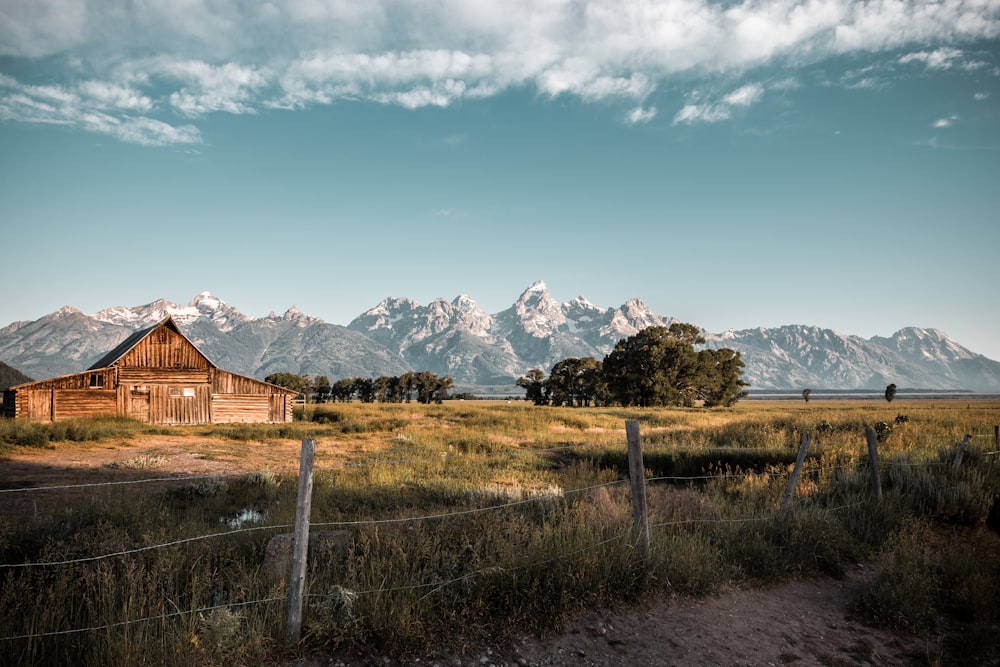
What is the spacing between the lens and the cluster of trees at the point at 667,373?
6112 cm

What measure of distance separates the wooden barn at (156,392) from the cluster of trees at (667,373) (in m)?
37.1

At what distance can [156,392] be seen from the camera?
3900 centimetres

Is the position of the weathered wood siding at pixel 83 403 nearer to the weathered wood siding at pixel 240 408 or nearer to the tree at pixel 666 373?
the weathered wood siding at pixel 240 408

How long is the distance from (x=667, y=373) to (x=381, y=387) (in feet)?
202

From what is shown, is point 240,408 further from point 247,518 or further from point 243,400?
point 247,518

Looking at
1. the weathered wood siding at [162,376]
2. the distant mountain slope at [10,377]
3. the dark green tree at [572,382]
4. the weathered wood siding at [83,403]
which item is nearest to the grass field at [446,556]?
the weathered wood siding at [83,403]

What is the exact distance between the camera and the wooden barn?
1406 inches

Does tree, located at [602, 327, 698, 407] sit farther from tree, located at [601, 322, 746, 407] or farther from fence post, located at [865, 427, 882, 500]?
fence post, located at [865, 427, 882, 500]

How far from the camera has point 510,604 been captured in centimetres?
625

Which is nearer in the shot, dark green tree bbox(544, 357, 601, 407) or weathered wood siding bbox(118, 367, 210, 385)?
weathered wood siding bbox(118, 367, 210, 385)

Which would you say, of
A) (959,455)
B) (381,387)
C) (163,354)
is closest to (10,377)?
(163,354)

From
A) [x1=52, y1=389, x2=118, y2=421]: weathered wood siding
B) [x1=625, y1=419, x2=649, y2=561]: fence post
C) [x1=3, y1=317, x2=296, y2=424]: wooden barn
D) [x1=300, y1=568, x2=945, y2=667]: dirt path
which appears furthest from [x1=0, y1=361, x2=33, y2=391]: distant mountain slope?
[x1=300, y1=568, x2=945, y2=667]: dirt path

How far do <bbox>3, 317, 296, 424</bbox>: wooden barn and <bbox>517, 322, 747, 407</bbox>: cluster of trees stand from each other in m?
37.1

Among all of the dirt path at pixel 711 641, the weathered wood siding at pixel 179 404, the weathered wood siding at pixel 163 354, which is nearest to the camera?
the dirt path at pixel 711 641
